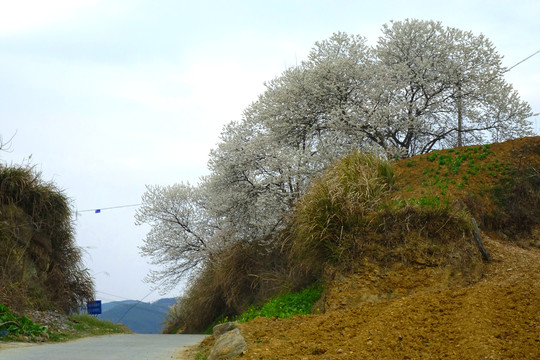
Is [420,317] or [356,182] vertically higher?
[356,182]

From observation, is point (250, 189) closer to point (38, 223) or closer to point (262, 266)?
point (262, 266)

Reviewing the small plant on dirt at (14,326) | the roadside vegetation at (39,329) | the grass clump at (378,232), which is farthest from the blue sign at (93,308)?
the grass clump at (378,232)

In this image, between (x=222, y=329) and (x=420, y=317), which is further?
(x=222, y=329)

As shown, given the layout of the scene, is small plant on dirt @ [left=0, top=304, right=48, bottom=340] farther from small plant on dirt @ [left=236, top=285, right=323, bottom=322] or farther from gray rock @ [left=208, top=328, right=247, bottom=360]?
gray rock @ [left=208, top=328, right=247, bottom=360]

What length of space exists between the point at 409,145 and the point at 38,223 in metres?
15.1

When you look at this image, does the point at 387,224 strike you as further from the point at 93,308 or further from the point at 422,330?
the point at 93,308

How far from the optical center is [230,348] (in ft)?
22.0

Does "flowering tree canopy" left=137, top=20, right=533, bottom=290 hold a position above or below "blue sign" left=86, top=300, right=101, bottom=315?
above

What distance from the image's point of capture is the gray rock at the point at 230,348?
6.61 m

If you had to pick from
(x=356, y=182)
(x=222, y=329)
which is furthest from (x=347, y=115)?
(x=222, y=329)

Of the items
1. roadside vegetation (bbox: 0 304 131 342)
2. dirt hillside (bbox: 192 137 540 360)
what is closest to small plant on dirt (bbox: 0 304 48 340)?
roadside vegetation (bbox: 0 304 131 342)

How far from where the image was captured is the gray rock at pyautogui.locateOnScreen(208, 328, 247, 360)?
661 cm

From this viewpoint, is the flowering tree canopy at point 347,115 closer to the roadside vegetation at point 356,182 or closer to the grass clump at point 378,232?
the roadside vegetation at point 356,182

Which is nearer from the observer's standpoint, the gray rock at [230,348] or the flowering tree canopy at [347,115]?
the gray rock at [230,348]
